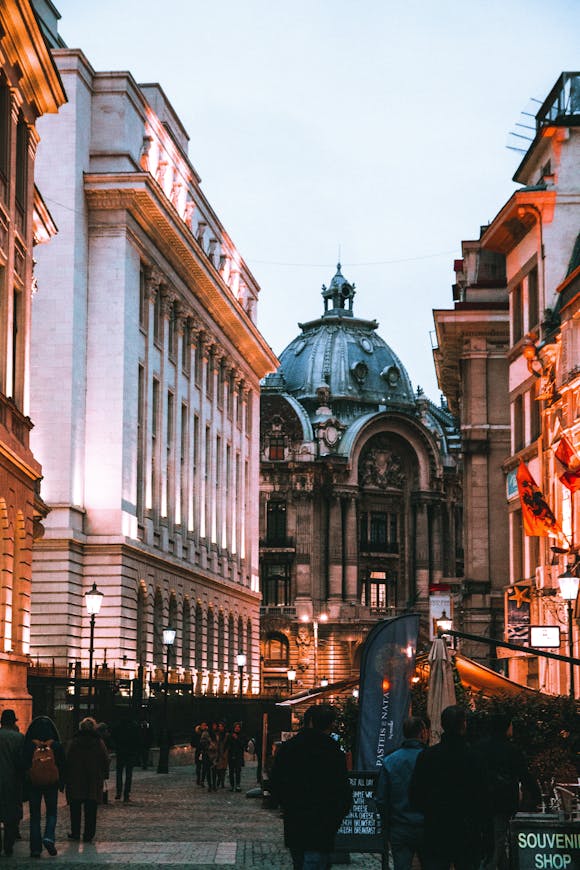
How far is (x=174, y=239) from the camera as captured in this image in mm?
74875

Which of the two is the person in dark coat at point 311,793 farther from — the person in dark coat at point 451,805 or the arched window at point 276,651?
the arched window at point 276,651

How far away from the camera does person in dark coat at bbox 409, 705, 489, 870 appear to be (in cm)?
1370

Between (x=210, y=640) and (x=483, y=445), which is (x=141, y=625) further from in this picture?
(x=210, y=640)

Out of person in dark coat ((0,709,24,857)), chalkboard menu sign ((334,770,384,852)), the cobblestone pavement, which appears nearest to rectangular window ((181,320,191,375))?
the cobblestone pavement

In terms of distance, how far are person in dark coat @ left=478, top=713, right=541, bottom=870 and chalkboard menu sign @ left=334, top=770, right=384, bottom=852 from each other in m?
2.93

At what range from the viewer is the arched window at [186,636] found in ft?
266

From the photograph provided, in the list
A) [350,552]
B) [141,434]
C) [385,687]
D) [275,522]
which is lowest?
[385,687]

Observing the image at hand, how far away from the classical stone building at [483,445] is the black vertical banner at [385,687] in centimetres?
4535

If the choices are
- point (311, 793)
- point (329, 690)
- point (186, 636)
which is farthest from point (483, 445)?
point (311, 793)

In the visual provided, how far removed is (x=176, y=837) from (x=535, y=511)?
23.7 meters

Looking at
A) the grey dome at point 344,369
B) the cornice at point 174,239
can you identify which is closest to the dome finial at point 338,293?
the grey dome at point 344,369

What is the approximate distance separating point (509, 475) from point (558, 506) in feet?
32.2

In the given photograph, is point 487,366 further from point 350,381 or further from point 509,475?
point 350,381

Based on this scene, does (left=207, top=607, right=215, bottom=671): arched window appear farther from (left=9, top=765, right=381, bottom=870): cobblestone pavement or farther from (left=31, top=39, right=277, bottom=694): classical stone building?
(left=9, top=765, right=381, bottom=870): cobblestone pavement
